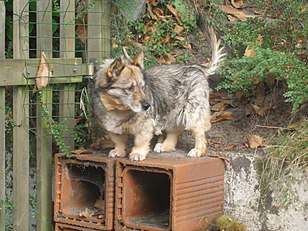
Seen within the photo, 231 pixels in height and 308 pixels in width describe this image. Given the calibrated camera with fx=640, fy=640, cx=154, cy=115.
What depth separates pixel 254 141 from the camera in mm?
5438

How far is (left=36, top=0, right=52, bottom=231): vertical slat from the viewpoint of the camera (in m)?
5.13

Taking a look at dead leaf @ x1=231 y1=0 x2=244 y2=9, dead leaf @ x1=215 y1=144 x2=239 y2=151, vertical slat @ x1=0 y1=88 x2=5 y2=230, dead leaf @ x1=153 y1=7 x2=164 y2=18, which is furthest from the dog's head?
dead leaf @ x1=231 y1=0 x2=244 y2=9

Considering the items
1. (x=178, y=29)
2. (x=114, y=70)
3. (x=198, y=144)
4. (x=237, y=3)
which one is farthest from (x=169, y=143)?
(x=237, y=3)

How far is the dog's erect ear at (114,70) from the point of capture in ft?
16.3

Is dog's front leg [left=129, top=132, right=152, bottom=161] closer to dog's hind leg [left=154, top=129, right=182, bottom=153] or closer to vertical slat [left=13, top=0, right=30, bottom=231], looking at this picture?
dog's hind leg [left=154, top=129, right=182, bottom=153]

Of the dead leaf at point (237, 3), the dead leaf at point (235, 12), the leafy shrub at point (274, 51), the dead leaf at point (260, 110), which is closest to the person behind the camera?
the leafy shrub at point (274, 51)

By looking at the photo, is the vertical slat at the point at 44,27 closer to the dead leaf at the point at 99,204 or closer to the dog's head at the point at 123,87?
the dog's head at the point at 123,87

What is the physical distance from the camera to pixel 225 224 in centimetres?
499

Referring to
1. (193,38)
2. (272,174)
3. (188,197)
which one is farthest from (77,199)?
(193,38)

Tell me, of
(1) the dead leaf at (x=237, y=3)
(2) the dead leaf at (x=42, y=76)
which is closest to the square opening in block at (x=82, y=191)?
(2) the dead leaf at (x=42, y=76)

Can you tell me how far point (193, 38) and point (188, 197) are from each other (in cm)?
297

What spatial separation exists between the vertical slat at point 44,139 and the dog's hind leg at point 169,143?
954 millimetres

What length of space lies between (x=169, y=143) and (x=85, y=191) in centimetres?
85

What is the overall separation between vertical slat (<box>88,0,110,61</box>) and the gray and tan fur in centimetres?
43
